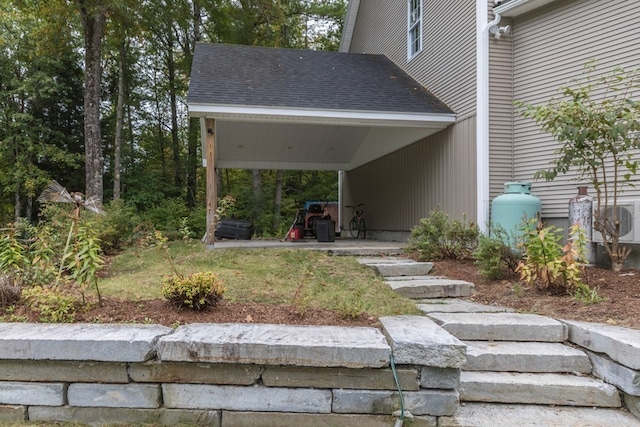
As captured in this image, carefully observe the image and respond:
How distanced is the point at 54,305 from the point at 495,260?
4016mm

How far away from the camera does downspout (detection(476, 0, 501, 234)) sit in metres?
5.80

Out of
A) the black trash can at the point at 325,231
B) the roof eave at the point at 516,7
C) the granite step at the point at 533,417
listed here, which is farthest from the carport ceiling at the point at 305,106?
the granite step at the point at 533,417

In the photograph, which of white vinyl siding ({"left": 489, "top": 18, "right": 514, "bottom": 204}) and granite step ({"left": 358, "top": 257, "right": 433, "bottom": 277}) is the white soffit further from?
granite step ({"left": 358, "top": 257, "right": 433, "bottom": 277})

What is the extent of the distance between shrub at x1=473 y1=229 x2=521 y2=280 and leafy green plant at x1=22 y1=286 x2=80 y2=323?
12.6 feet

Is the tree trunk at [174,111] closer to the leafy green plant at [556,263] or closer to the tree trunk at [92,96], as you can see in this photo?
Answer: the tree trunk at [92,96]

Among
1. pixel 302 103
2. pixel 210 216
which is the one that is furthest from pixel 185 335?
pixel 302 103

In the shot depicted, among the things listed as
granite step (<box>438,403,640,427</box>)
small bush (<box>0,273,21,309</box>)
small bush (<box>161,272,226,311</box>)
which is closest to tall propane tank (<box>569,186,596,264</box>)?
granite step (<box>438,403,640,427</box>)

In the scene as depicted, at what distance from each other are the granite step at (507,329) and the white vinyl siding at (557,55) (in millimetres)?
2856

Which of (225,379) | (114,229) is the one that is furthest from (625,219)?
(114,229)

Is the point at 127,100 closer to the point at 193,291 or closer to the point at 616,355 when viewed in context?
the point at 193,291

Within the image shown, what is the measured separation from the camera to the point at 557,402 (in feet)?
7.86

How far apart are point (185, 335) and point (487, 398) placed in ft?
6.01

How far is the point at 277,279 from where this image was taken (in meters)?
4.24

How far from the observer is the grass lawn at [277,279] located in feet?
10.8
